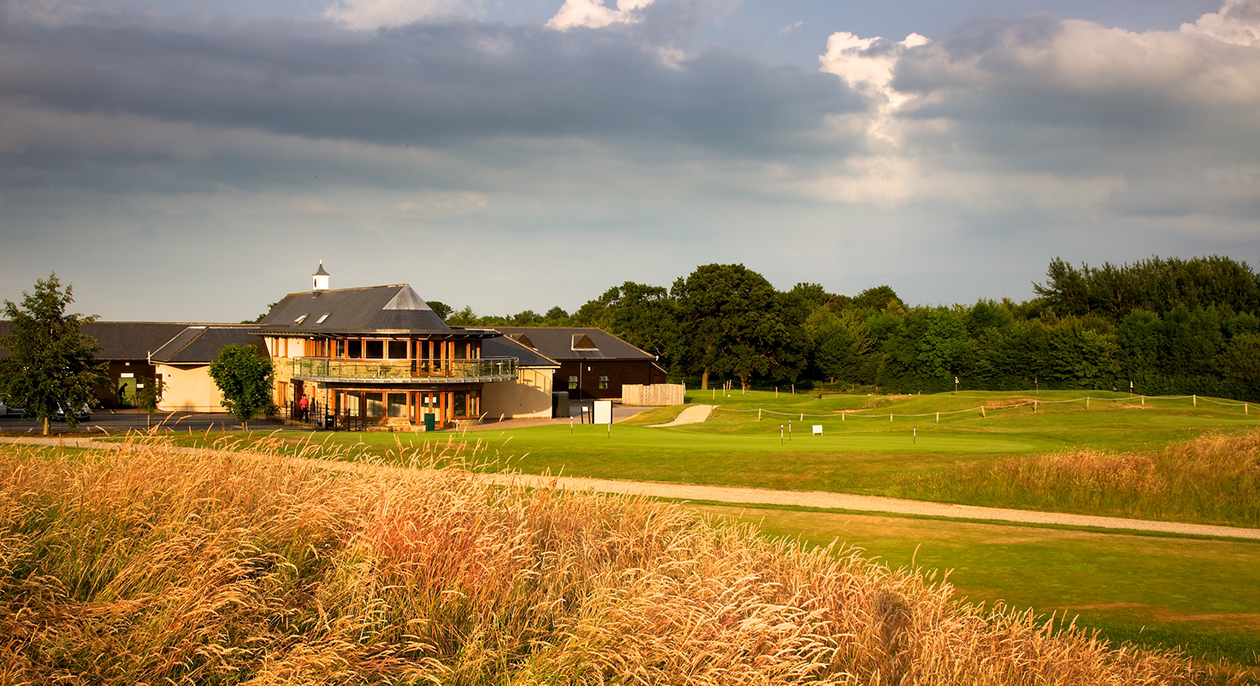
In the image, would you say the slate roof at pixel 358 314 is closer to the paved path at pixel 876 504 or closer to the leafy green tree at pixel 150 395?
the leafy green tree at pixel 150 395

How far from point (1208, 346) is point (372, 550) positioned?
57.6 m

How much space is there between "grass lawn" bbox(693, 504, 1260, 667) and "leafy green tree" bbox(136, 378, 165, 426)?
30584 millimetres

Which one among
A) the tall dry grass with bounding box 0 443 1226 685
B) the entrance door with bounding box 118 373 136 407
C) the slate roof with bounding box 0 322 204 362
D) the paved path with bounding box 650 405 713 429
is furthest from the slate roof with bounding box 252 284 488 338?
the tall dry grass with bounding box 0 443 1226 685

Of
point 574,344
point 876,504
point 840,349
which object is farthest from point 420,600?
point 840,349

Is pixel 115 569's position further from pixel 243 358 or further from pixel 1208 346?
pixel 1208 346

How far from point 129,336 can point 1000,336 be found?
5459 centimetres

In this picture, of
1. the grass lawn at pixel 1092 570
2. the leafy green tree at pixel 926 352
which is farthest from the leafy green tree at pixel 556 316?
the grass lawn at pixel 1092 570

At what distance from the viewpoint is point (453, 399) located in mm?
37188

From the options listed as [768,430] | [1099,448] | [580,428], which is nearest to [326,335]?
[580,428]

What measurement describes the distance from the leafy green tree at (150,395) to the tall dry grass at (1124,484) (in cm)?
3081

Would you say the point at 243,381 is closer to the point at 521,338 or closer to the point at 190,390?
the point at 190,390

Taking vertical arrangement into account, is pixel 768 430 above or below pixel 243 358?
below

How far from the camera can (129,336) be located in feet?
150

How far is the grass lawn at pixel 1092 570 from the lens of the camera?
8.66 meters
